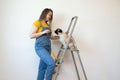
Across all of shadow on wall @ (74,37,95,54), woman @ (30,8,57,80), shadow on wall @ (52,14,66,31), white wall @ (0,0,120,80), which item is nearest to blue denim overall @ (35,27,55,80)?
woman @ (30,8,57,80)

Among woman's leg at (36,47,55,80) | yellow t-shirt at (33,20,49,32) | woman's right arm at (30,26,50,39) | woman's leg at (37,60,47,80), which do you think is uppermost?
yellow t-shirt at (33,20,49,32)

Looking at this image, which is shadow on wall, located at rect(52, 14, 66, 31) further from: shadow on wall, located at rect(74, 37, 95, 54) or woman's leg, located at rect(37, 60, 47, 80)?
woman's leg, located at rect(37, 60, 47, 80)

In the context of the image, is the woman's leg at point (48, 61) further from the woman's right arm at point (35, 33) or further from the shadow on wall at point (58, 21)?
the shadow on wall at point (58, 21)


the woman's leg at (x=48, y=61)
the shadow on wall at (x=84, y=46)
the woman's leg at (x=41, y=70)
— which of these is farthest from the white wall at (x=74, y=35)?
the woman's leg at (x=48, y=61)

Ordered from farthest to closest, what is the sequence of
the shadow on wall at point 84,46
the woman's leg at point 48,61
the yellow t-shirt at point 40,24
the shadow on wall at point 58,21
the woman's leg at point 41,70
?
1. the shadow on wall at point 84,46
2. the shadow on wall at point 58,21
3. the woman's leg at point 41,70
4. the yellow t-shirt at point 40,24
5. the woman's leg at point 48,61

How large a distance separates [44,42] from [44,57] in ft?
0.74

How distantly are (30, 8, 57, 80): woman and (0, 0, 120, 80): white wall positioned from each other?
0.20m

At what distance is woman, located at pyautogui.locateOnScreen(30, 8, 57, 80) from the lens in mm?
2479

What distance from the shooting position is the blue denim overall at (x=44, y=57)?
8.09 feet

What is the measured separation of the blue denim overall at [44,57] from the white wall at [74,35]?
179mm

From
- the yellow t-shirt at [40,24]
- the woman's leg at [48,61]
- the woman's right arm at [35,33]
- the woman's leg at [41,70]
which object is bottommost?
the woman's leg at [41,70]

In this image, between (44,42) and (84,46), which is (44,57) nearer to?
(44,42)

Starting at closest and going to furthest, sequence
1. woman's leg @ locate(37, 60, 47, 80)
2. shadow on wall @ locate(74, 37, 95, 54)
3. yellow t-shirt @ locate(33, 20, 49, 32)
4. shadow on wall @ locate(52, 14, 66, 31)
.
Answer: yellow t-shirt @ locate(33, 20, 49, 32), woman's leg @ locate(37, 60, 47, 80), shadow on wall @ locate(52, 14, 66, 31), shadow on wall @ locate(74, 37, 95, 54)

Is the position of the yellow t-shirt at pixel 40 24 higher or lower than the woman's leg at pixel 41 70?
higher
